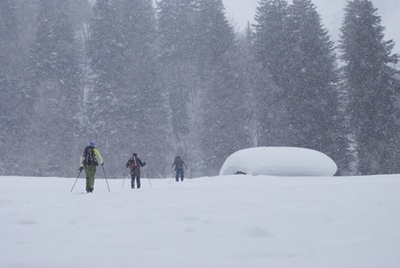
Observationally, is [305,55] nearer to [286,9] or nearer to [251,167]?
[286,9]

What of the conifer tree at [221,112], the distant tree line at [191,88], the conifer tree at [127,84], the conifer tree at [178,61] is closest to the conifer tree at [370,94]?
the distant tree line at [191,88]

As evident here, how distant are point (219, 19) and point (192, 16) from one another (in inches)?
203

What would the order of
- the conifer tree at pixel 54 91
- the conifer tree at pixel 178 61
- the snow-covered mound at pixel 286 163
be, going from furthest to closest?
the conifer tree at pixel 178 61
the conifer tree at pixel 54 91
the snow-covered mound at pixel 286 163

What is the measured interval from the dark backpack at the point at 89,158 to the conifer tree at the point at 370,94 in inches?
755

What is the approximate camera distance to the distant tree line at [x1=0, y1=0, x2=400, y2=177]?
2834 cm

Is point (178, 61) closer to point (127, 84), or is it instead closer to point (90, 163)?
point (127, 84)

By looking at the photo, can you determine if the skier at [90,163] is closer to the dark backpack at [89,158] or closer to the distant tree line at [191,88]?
the dark backpack at [89,158]

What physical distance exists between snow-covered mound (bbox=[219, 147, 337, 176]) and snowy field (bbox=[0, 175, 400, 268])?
27.7 ft

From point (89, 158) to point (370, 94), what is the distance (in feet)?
73.8

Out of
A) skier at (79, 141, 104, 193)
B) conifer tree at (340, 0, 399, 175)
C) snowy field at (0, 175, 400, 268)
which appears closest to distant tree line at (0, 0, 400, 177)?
conifer tree at (340, 0, 399, 175)

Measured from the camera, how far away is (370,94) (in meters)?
27.4

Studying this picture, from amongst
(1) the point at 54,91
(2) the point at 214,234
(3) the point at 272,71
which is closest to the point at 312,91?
(3) the point at 272,71

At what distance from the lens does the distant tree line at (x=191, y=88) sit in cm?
2834

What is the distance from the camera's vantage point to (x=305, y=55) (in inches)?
1239
